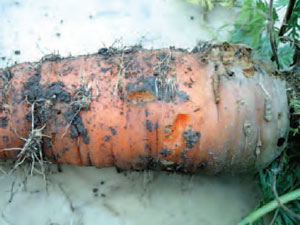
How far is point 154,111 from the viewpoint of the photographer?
136 cm

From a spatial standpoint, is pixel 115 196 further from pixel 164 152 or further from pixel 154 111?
pixel 154 111

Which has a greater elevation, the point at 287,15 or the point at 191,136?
the point at 287,15

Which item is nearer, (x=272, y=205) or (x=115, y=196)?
(x=272, y=205)

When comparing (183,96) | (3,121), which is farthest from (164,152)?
(3,121)

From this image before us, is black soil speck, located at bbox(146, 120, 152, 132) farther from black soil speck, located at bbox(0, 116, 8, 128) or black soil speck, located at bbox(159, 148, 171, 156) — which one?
black soil speck, located at bbox(0, 116, 8, 128)

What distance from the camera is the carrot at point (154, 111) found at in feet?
4.48

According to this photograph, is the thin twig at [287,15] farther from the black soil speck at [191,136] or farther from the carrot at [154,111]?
the black soil speck at [191,136]

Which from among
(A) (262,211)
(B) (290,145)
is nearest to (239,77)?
(B) (290,145)

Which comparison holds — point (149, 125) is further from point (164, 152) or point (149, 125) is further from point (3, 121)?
point (3, 121)

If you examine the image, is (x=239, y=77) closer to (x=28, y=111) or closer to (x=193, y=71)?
(x=193, y=71)

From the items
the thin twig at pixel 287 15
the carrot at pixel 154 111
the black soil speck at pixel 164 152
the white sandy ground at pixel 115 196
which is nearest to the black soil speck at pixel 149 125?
the carrot at pixel 154 111

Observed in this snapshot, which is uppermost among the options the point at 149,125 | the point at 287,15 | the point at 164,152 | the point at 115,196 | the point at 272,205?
the point at 287,15

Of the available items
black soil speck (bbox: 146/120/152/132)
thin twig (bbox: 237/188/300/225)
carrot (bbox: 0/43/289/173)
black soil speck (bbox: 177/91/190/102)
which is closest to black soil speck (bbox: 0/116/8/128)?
carrot (bbox: 0/43/289/173)

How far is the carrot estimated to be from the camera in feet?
4.48
